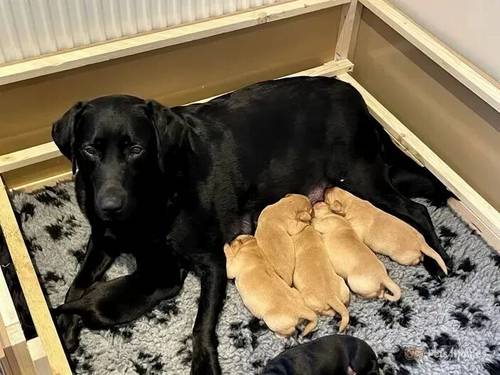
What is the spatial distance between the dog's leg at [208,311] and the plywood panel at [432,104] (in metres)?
0.88

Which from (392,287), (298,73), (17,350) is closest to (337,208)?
(392,287)

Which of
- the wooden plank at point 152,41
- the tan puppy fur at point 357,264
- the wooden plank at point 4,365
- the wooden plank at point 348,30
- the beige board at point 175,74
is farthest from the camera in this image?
the wooden plank at point 348,30

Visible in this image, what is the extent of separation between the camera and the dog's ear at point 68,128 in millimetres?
1824

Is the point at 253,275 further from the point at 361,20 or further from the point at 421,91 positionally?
the point at 361,20

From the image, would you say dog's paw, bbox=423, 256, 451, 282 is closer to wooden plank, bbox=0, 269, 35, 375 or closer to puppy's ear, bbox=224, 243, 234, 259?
puppy's ear, bbox=224, 243, 234, 259

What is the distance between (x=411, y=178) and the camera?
2344 millimetres

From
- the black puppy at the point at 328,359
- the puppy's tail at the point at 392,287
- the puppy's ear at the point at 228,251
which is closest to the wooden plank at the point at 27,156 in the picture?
the puppy's ear at the point at 228,251

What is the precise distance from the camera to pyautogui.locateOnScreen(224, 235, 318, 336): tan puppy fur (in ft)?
6.23

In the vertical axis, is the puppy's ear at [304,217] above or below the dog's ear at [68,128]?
below

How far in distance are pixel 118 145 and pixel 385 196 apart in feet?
2.90

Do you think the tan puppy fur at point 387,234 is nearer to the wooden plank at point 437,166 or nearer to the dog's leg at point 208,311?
the wooden plank at point 437,166

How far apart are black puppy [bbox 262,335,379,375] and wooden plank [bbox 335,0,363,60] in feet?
4.02

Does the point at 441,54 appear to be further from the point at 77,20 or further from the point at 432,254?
the point at 77,20

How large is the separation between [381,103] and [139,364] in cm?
131
